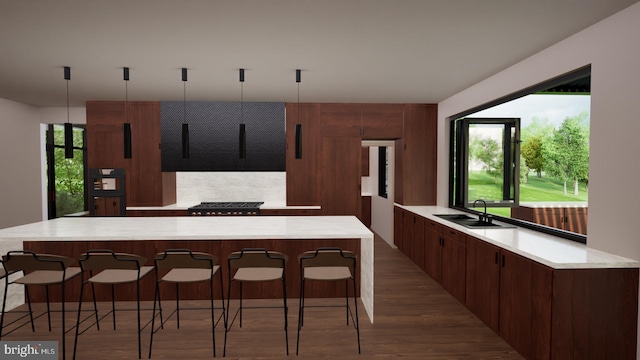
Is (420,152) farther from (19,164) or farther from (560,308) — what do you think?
(19,164)

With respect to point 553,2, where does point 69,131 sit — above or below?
below

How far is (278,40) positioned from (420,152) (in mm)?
3720

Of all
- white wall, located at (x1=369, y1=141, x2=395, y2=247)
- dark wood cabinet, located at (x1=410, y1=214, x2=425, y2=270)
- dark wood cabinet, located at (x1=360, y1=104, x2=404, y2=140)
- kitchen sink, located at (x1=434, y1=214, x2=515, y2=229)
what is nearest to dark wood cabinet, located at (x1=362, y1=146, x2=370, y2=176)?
white wall, located at (x1=369, y1=141, x2=395, y2=247)

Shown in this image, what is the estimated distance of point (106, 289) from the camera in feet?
12.5

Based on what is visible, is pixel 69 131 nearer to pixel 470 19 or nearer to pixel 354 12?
pixel 354 12

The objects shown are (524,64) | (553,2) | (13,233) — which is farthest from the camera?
→ (524,64)

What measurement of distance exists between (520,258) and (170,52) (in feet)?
11.9

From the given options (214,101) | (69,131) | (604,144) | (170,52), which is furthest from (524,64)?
(69,131)

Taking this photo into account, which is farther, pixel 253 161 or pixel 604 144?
pixel 253 161

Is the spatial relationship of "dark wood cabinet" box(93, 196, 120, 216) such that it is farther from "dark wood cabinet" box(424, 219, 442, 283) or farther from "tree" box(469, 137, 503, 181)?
"tree" box(469, 137, 503, 181)

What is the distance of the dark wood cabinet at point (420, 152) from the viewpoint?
19.8 feet

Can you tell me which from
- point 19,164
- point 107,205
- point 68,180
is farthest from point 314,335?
point 68,180

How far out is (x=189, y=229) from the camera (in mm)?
3500

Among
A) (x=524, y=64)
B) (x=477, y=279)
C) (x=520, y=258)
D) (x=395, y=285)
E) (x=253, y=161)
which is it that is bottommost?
(x=395, y=285)
